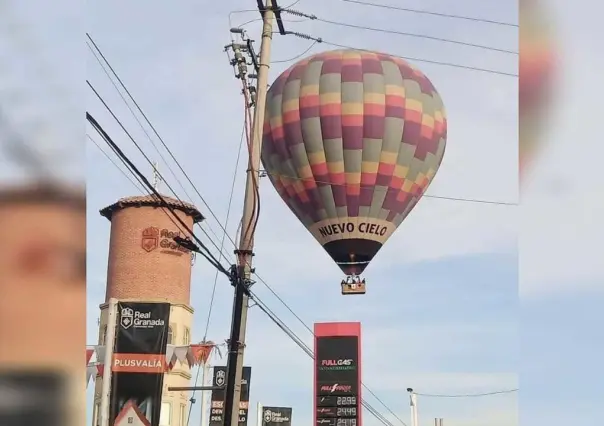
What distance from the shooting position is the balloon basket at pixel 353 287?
20359mm

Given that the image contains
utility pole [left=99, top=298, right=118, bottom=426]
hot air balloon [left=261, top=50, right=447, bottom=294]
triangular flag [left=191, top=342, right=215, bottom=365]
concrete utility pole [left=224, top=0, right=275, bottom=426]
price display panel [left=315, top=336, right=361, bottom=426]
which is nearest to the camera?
concrete utility pole [left=224, top=0, right=275, bottom=426]

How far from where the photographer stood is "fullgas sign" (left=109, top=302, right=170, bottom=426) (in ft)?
38.7

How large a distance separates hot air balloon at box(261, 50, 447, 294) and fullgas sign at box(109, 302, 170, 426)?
791 cm

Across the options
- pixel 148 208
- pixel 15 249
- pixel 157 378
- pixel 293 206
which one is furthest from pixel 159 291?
pixel 15 249

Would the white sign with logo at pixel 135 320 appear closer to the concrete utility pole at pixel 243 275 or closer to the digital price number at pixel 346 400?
the concrete utility pole at pixel 243 275

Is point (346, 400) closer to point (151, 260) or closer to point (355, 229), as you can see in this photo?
point (355, 229)

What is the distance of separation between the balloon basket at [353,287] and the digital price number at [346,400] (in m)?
7.95

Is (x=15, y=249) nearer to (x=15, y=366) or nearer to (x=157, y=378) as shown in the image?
(x=15, y=366)

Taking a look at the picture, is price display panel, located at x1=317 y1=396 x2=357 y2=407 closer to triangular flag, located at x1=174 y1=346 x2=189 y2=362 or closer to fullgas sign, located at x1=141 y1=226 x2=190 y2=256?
triangular flag, located at x1=174 y1=346 x2=189 y2=362

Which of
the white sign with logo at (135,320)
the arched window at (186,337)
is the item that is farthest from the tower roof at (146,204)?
the white sign with logo at (135,320)

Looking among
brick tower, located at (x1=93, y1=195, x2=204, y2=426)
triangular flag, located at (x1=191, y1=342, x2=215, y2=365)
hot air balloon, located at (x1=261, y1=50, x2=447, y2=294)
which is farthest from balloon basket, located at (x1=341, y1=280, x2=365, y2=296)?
brick tower, located at (x1=93, y1=195, x2=204, y2=426)

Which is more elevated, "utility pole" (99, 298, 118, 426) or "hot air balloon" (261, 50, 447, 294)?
"hot air balloon" (261, 50, 447, 294)

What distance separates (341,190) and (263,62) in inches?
316

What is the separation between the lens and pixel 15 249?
134 centimetres
